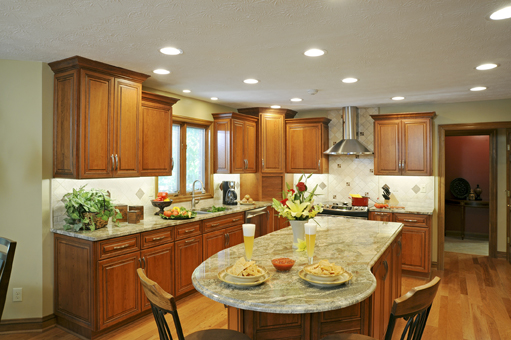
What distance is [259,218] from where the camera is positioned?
538 cm

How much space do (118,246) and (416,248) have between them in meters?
3.85

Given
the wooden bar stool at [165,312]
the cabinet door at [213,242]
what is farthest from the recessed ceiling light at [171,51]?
the cabinet door at [213,242]

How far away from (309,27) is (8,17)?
190cm

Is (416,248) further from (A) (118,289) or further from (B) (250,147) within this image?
(A) (118,289)

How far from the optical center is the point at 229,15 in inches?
85.6

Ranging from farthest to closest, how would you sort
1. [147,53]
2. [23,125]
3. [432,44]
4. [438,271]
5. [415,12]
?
[438,271], [23,125], [147,53], [432,44], [415,12]

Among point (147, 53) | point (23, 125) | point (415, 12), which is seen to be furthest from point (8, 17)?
point (415, 12)

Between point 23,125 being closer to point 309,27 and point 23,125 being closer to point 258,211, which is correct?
point 309,27

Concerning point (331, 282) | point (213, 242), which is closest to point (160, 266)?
point (213, 242)

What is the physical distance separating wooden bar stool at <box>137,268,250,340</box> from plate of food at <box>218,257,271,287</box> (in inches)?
11.4

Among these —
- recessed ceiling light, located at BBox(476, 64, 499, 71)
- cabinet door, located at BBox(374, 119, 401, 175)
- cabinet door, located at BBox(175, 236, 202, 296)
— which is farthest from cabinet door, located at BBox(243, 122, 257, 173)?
recessed ceiling light, located at BBox(476, 64, 499, 71)

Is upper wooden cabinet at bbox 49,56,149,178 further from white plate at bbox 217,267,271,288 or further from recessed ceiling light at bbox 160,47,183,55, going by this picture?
white plate at bbox 217,267,271,288

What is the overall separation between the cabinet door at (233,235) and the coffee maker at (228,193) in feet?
1.83

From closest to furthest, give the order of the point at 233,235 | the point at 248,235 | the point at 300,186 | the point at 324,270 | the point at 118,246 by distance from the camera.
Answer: the point at 324,270
the point at 248,235
the point at 300,186
the point at 118,246
the point at 233,235
